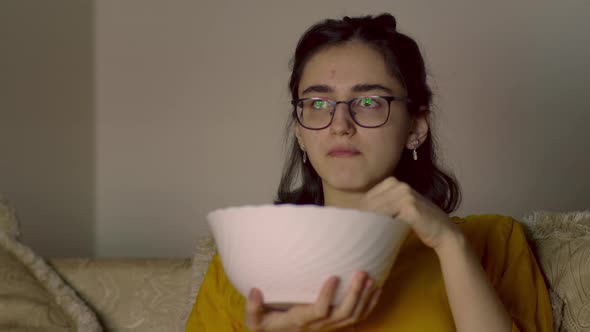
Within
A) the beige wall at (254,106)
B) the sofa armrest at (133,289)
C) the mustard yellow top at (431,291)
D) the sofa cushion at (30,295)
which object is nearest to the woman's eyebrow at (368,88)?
the mustard yellow top at (431,291)

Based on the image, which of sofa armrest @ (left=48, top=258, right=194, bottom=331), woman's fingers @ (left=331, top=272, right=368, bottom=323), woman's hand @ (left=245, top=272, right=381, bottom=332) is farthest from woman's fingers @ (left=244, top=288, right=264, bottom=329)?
sofa armrest @ (left=48, top=258, right=194, bottom=331)

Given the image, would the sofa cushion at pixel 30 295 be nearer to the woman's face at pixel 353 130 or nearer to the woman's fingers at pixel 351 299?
the woman's face at pixel 353 130

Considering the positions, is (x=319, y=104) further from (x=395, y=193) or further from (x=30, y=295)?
→ (x=30, y=295)

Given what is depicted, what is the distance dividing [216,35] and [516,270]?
1547mm

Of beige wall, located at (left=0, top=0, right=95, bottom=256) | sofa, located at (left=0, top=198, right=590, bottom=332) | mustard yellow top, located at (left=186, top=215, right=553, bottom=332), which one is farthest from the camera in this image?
beige wall, located at (left=0, top=0, right=95, bottom=256)

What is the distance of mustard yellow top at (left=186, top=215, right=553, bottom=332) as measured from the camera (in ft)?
4.09

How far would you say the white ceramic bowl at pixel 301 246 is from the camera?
85 cm

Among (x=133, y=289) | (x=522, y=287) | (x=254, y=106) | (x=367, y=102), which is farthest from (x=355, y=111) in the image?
(x=254, y=106)

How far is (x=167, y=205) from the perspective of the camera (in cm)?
254

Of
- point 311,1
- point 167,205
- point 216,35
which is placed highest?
point 311,1

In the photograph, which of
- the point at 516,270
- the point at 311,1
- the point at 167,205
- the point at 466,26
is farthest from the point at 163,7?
the point at 516,270

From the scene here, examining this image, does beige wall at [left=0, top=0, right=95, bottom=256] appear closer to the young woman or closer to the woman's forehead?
the young woman

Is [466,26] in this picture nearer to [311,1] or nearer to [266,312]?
[311,1]

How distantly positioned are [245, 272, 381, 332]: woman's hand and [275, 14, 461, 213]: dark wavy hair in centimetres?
56
